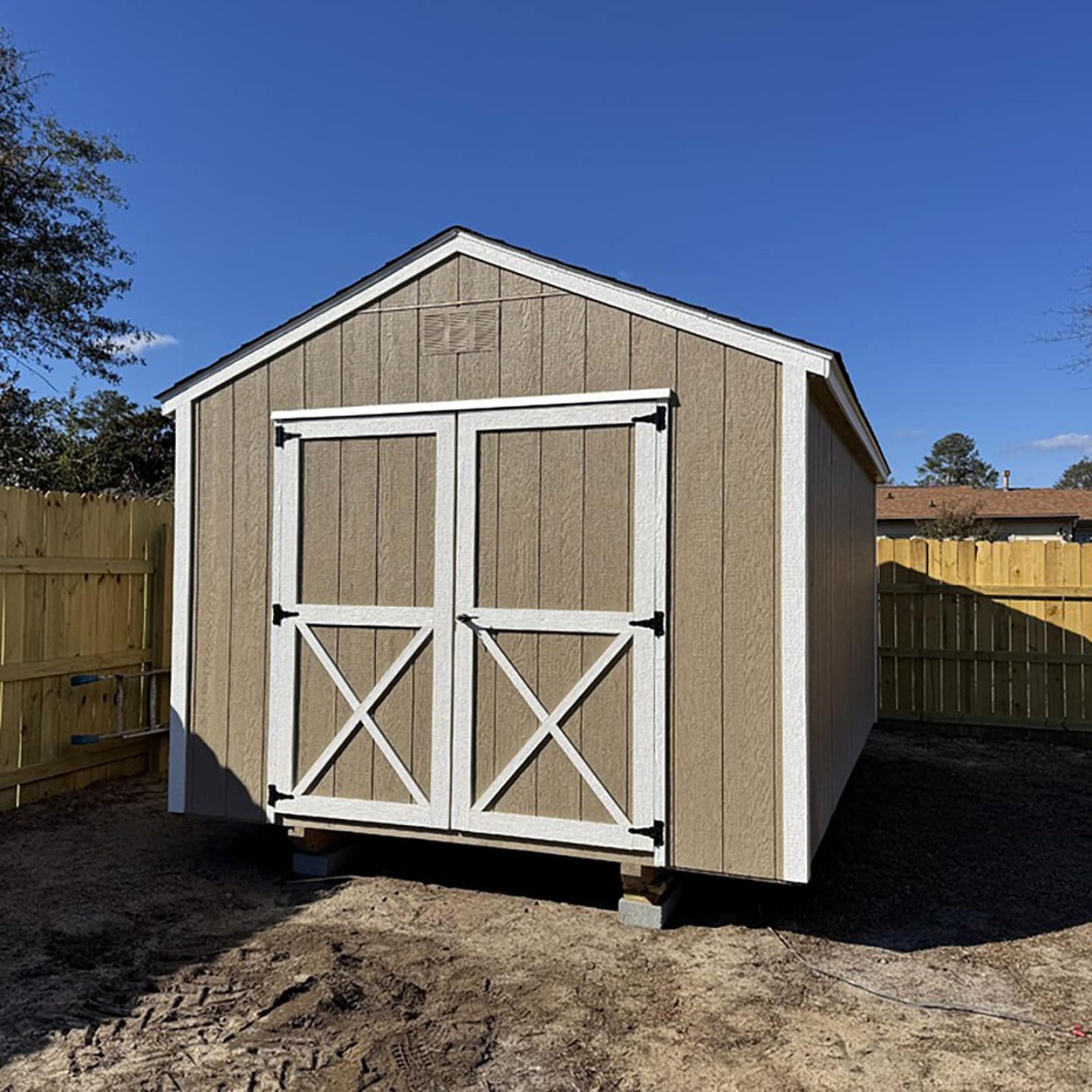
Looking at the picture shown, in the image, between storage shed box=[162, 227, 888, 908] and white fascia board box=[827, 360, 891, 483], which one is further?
white fascia board box=[827, 360, 891, 483]

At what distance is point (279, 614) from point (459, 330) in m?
1.65

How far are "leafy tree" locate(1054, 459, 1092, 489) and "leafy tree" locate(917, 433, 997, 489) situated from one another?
458 inches

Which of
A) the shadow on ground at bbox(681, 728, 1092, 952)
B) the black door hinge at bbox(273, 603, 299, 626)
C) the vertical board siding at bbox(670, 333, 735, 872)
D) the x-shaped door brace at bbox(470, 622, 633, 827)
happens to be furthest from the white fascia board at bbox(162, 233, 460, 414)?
the shadow on ground at bbox(681, 728, 1092, 952)

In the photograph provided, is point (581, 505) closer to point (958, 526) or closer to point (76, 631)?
point (76, 631)

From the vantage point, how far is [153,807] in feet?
17.7

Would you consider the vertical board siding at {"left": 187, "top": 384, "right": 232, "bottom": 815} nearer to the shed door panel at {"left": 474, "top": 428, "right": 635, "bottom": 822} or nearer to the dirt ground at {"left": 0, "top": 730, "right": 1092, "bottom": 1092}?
the dirt ground at {"left": 0, "top": 730, "right": 1092, "bottom": 1092}

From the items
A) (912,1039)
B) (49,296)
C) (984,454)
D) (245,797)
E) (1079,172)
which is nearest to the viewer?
(912,1039)

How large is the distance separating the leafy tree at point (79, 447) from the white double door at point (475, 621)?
7.72 m

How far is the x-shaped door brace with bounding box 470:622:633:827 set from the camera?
3.64 metres

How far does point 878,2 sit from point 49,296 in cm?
1331

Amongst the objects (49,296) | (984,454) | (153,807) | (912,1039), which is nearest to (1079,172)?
(912,1039)

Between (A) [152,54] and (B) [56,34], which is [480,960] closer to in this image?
(A) [152,54]

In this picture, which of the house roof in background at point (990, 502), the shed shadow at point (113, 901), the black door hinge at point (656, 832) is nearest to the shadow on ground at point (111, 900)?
the shed shadow at point (113, 901)

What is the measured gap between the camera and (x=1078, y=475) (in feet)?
187
